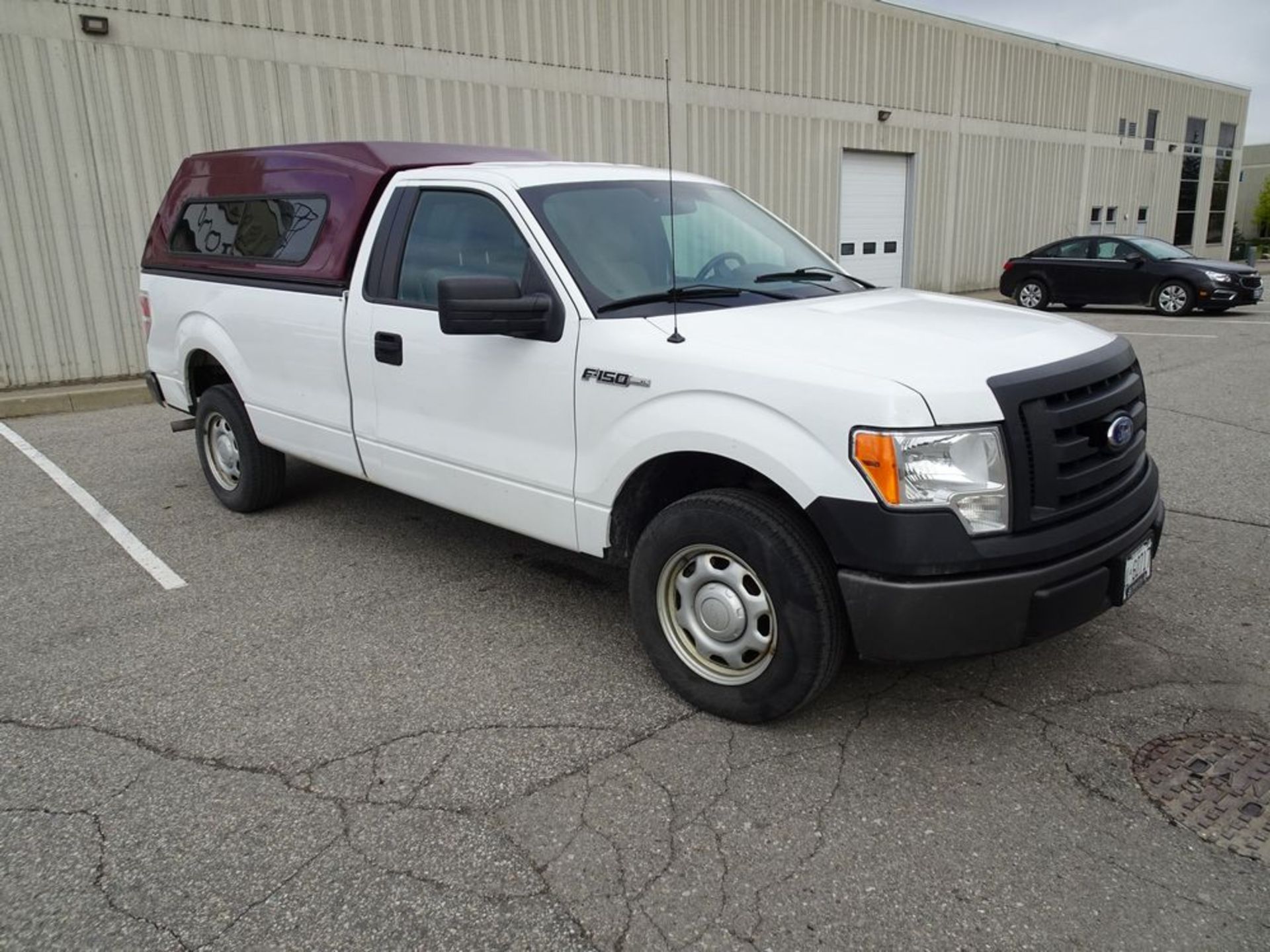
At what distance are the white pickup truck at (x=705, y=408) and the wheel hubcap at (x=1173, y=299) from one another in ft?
47.6

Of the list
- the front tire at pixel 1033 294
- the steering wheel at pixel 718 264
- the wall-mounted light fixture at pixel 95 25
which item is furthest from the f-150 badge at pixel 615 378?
the front tire at pixel 1033 294

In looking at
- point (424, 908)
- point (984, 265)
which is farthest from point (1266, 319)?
point (424, 908)

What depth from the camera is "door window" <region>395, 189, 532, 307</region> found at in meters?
4.04

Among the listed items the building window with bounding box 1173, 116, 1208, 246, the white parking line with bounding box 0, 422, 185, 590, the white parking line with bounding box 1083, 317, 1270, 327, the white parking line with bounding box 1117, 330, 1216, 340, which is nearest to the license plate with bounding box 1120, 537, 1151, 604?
the white parking line with bounding box 0, 422, 185, 590

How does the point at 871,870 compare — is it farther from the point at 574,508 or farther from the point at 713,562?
the point at 574,508

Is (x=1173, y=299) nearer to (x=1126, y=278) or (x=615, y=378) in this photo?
(x=1126, y=278)

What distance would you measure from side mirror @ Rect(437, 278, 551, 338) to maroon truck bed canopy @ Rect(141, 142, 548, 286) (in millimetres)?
1366

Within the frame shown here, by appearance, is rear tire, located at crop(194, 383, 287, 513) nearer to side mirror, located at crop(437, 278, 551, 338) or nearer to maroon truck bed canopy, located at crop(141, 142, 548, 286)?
maroon truck bed canopy, located at crop(141, 142, 548, 286)

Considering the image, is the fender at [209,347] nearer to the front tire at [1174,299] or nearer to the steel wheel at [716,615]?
the steel wheel at [716,615]

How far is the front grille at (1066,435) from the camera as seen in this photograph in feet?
9.68

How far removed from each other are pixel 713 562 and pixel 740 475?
1.07ft

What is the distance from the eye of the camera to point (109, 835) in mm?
2828

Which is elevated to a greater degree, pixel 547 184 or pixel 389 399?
pixel 547 184

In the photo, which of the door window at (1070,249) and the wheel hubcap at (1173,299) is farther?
the door window at (1070,249)
